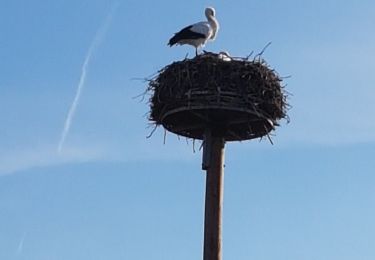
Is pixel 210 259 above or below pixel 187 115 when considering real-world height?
below

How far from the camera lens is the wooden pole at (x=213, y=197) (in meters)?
17.9

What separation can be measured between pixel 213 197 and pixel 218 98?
157 centimetres

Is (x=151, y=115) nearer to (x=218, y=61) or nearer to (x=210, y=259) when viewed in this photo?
(x=218, y=61)

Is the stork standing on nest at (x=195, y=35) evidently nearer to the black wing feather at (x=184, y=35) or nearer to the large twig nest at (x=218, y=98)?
the black wing feather at (x=184, y=35)

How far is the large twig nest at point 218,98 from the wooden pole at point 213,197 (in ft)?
1.01

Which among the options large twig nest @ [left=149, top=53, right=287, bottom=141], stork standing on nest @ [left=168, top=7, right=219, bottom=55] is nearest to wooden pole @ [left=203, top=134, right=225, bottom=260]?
large twig nest @ [left=149, top=53, right=287, bottom=141]

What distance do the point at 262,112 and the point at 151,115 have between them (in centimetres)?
191

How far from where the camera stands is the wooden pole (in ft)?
58.9

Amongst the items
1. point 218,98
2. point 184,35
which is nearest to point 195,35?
point 184,35

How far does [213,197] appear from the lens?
18328 mm

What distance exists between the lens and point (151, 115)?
63.2ft

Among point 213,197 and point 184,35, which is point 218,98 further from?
point 184,35

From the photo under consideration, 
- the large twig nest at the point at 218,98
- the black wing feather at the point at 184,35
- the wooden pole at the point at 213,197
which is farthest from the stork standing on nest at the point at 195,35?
the wooden pole at the point at 213,197

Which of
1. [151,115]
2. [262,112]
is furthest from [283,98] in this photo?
[151,115]
